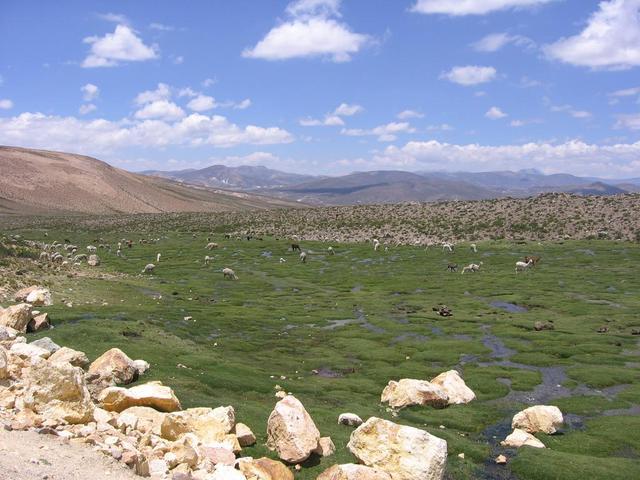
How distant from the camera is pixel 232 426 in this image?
58.4 ft

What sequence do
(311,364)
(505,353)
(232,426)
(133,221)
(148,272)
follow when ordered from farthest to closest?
(133,221) < (148,272) < (505,353) < (311,364) < (232,426)

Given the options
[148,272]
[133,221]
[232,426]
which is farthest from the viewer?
[133,221]

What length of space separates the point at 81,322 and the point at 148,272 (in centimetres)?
4199

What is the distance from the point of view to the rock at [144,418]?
16297 mm

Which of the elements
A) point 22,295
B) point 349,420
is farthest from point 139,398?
point 22,295

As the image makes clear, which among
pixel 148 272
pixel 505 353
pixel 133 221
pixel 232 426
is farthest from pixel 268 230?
pixel 232 426

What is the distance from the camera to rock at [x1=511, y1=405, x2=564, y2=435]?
882 inches

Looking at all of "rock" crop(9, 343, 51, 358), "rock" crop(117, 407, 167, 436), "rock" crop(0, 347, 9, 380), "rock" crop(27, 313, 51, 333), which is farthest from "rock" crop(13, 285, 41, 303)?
"rock" crop(117, 407, 167, 436)

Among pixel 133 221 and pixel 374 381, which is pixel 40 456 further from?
pixel 133 221

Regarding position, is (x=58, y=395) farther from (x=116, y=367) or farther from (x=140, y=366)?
(x=140, y=366)

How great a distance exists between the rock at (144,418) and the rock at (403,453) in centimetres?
651

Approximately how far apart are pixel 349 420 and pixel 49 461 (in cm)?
1217

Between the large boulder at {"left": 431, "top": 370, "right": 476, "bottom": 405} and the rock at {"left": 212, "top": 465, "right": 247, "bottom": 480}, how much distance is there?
15.4 meters

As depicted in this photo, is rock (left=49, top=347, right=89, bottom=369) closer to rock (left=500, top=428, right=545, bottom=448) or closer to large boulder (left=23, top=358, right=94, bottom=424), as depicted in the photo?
large boulder (left=23, top=358, right=94, bottom=424)
